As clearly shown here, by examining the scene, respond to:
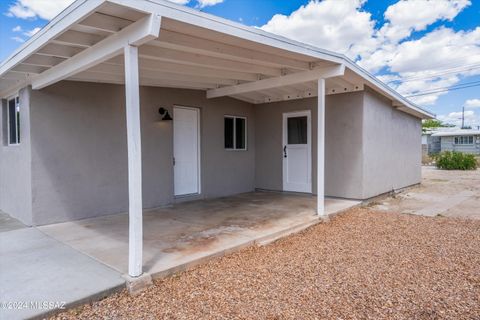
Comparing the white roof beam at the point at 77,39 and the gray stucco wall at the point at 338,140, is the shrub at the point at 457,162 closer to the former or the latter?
the gray stucco wall at the point at 338,140

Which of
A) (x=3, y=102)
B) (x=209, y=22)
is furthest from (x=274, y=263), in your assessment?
(x=3, y=102)

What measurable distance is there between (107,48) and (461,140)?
33.8 meters

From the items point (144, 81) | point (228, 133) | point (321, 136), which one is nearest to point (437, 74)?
point (228, 133)

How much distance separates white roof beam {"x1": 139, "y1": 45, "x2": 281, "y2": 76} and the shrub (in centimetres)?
1531

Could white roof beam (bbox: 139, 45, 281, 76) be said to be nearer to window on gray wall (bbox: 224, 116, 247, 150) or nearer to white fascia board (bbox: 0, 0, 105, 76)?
white fascia board (bbox: 0, 0, 105, 76)

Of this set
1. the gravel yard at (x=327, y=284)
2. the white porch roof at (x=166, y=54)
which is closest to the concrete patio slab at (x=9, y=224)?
the white porch roof at (x=166, y=54)

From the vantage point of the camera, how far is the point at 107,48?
137 inches

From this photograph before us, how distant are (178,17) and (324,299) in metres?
2.92

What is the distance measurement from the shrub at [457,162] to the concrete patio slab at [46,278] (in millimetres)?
18397

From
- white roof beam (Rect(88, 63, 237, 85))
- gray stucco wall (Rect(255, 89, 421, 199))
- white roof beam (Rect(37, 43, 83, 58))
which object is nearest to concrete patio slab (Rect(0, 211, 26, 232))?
white roof beam (Rect(88, 63, 237, 85))

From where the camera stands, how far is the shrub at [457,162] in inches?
654

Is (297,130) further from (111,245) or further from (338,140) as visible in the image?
(111,245)

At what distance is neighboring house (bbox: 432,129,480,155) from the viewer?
2833 cm

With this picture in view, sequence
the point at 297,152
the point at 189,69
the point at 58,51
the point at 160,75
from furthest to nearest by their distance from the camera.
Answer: the point at 297,152 < the point at 160,75 < the point at 189,69 < the point at 58,51
